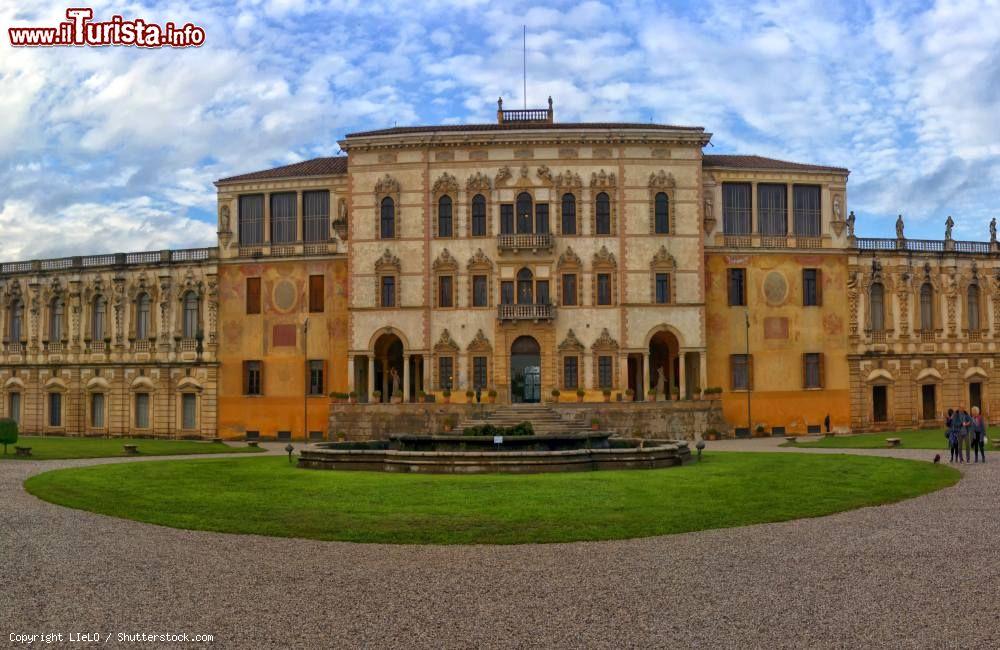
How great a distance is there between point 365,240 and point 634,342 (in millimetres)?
16813

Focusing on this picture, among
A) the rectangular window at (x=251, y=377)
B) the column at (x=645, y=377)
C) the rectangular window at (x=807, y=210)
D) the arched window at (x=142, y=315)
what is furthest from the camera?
the arched window at (x=142, y=315)

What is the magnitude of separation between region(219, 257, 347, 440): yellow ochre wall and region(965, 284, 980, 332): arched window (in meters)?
39.0

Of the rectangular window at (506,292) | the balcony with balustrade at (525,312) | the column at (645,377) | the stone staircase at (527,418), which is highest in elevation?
the rectangular window at (506,292)

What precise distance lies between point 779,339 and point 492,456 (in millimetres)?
32186

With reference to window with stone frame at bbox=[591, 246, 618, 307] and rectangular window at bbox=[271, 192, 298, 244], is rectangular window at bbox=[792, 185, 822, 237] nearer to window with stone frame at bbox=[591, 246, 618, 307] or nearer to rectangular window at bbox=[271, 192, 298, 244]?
window with stone frame at bbox=[591, 246, 618, 307]

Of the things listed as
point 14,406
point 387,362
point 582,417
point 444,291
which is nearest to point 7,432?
point 387,362

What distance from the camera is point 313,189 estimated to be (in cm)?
5744

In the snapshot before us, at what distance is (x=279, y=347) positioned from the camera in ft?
187

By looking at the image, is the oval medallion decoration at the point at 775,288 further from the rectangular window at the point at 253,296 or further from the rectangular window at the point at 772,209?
the rectangular window at the point at 253,296

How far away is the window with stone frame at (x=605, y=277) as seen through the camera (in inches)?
2119

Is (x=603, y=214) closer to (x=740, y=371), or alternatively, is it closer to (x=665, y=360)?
(x=665, y=360)

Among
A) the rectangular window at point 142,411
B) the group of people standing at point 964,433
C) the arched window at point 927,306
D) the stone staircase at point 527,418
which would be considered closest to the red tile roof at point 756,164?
the arched window at point 927,306

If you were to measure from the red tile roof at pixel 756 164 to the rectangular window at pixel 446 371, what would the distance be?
63.9 feet

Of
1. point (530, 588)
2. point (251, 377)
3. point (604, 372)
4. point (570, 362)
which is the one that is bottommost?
point (530, 588)
